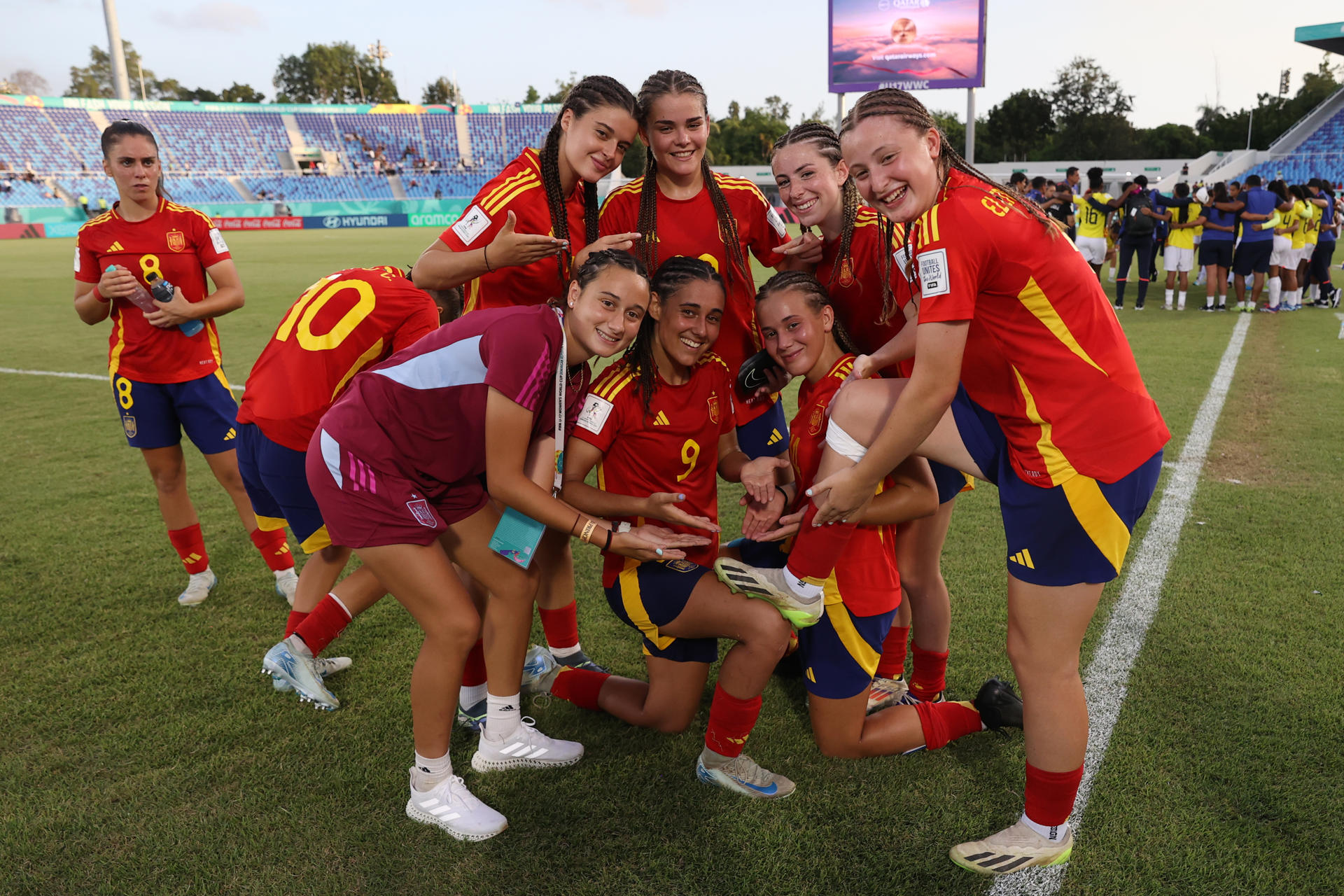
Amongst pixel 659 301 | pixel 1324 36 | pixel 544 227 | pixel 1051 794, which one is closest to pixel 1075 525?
pixel 1051 794

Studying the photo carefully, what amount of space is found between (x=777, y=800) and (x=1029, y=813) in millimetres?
716

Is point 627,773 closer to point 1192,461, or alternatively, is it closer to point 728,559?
point 728,559

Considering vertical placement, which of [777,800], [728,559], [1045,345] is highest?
[1045,345]

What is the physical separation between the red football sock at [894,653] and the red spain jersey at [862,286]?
1.03 metres

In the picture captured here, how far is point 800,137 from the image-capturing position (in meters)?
2.97

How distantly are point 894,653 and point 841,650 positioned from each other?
0.61 m

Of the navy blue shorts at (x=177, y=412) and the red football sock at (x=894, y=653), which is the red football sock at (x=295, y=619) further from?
the red football sock at (x=894, y=653)

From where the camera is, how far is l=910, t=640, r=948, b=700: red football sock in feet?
10.0

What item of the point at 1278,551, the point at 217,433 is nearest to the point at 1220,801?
the point at 1278,551

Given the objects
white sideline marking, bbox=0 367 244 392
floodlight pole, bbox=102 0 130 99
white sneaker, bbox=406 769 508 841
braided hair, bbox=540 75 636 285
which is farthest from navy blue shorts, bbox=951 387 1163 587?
floodlight pole, bbox=102 0 130 99

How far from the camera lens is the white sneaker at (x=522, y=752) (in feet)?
9.17

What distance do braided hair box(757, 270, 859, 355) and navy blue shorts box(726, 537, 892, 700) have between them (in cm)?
85

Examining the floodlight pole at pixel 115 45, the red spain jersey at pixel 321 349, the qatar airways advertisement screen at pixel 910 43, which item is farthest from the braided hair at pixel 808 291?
the floodlight pole at pixel 115 45

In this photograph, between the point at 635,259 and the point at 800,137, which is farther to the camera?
the point at 800,137
